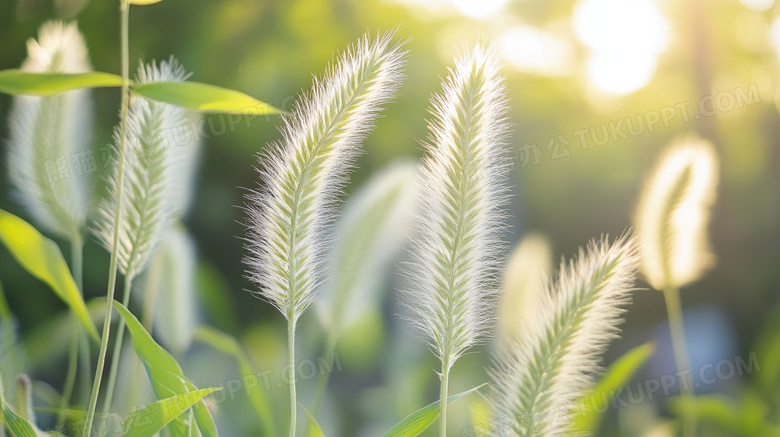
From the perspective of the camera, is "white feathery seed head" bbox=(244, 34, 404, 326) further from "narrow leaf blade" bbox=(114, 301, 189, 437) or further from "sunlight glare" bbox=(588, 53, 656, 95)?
"sunlight glare" bbox=(588, 53, 656, 95)

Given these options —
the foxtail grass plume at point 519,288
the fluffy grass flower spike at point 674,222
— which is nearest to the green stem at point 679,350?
the fluffy grass flower spike at point 674,222

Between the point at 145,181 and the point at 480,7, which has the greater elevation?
the point at 480,7

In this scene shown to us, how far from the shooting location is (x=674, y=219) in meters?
0.63

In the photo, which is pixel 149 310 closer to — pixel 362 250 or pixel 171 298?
pixel 171 298

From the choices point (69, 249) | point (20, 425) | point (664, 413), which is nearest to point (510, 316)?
point (20, 425)

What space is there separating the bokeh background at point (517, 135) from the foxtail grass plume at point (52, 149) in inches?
10.4

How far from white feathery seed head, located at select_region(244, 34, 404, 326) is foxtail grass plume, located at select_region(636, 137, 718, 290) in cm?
41

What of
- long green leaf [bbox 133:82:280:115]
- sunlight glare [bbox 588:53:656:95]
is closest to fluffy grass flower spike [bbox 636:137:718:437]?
sunlight glare [bbox 588:53:656:95]

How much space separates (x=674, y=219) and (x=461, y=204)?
0.40 metres

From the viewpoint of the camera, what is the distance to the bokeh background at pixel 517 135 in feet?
2.66

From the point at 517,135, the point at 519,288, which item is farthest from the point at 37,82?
the point at 517,135

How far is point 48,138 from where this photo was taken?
19.9 inches

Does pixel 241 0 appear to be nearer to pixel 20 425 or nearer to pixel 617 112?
pixel 617 112

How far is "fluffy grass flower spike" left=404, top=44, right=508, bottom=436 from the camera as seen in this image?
13.4 inches
